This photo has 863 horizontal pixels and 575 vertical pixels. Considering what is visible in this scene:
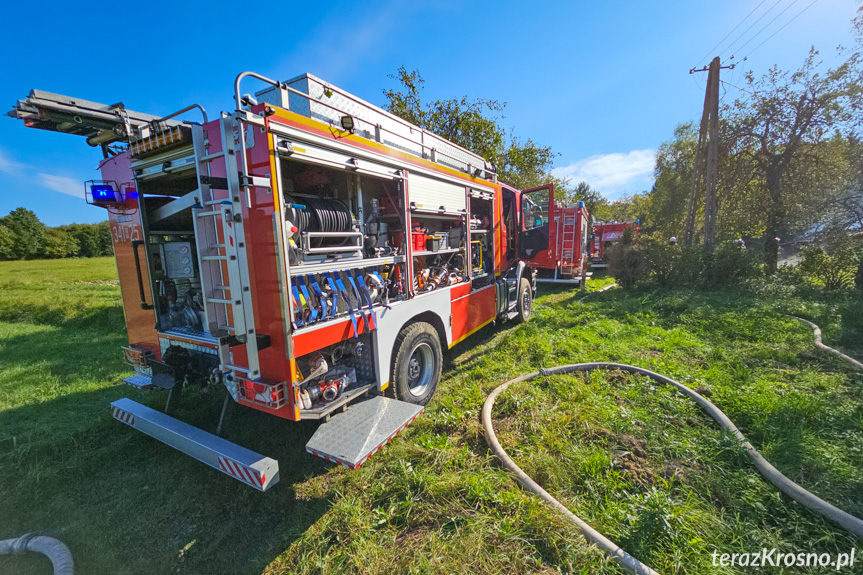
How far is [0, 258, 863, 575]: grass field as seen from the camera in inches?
83.0

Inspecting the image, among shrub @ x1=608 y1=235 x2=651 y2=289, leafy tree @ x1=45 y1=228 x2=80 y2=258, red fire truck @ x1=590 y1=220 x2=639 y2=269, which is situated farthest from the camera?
leafy tree @ x1=45 y1=228 x2=80 y2=258

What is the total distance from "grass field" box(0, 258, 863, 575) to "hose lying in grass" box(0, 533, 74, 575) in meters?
0.10

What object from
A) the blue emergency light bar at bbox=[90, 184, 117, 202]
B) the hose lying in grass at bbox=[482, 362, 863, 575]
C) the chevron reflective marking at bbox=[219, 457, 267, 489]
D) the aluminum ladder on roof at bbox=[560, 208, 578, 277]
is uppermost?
the blue emergency light bar at bbox=[90, 184, 117, 202]

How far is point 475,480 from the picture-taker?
8.35 feet

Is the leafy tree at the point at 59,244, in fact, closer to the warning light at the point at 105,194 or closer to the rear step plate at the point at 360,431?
the warning light at the point at 105,194

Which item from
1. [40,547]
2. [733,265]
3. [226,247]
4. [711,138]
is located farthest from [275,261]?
[711,138]

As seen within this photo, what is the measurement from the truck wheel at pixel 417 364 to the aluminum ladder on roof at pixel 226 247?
4.79ft

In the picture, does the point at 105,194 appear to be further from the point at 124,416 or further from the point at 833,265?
the point at 833,265

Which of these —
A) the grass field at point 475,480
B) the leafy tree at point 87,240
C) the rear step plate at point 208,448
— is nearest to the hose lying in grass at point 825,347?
the grass field at point 475,480

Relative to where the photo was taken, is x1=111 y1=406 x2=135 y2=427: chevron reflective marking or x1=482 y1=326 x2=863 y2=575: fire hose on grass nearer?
x1=482 y1=326 x2=863 y2=575: fire hose on grass

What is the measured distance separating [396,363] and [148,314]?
101 inches

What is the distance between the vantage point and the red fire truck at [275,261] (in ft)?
8.01

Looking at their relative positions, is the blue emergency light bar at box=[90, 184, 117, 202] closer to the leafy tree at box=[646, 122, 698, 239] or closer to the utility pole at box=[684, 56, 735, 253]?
the utility pole at box=[684, 56, 735, 253]

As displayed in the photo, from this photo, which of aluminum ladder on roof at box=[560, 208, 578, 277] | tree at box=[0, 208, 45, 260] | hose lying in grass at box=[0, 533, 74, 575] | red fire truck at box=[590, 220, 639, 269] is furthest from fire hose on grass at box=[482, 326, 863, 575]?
tree at box=[0, 208, 45, 260]
